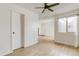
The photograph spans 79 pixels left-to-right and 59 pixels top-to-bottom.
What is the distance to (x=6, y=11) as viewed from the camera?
3863 mm

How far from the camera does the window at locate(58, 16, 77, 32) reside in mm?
5648

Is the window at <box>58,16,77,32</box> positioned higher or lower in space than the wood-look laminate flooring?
higher

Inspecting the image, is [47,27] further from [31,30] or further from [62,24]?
[31,30]

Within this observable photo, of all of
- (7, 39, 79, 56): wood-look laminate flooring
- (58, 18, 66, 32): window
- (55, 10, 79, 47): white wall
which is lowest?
(7, 39, 79, 56): wood-look laminate flooring

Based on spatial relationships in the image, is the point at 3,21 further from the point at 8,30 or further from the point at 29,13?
the point at 29,13

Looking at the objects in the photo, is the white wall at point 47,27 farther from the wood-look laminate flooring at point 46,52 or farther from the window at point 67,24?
the wood-look laminate flooring at point 46,52

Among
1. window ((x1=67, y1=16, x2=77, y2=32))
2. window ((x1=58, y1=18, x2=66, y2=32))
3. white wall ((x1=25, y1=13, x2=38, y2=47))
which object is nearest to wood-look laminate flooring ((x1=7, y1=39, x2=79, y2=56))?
white wall ((x1=25, y1=13, x2=38, y2=47))

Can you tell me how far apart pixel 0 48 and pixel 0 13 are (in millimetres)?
1326

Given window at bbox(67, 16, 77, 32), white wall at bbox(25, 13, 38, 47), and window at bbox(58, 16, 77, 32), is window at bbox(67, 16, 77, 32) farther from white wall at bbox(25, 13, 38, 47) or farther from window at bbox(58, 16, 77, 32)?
white wall at bbox(25, 13, 38, 47)

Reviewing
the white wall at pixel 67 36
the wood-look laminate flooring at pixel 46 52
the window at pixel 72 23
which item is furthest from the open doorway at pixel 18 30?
the window at pixel 72 23

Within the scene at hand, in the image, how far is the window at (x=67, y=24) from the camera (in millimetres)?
5648

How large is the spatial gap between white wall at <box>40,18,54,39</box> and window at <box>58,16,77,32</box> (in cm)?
559

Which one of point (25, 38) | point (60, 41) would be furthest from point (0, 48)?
point (60, 41)

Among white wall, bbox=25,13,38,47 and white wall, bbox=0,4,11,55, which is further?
white wall, bbox=25,13,38,47
